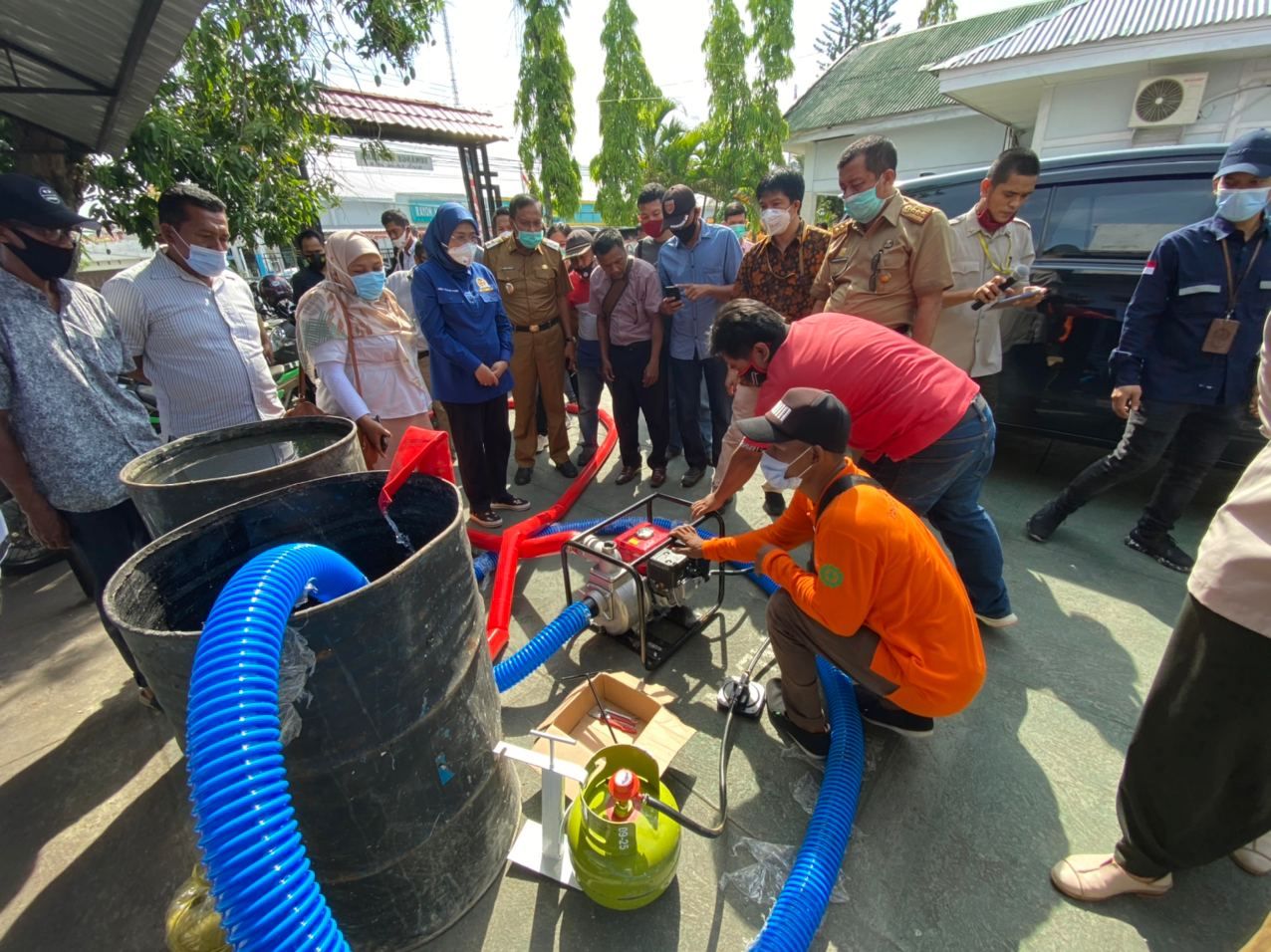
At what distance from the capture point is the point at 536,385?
4.42 meters

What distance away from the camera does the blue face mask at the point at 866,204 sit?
2830 mm

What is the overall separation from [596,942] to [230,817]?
4.01 feet

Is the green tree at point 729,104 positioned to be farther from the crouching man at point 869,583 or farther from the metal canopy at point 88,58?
the crouching man at point 869,583

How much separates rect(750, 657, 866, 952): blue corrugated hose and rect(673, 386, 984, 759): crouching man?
273 millimetres

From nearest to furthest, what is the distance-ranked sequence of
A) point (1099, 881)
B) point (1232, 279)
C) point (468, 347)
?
1. point (1099, 881)
2. point (1232, 279)
3. point (468, 347)

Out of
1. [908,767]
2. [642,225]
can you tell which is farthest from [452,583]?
[642,225]

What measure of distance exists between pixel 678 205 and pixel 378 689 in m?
3.50

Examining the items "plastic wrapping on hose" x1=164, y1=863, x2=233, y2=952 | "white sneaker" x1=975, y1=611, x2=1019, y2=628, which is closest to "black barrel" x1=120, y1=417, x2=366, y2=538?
"plastic wrapping on hose" x1=164, y1=863, x2=233, y2=952

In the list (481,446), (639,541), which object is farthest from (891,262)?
(481,446)

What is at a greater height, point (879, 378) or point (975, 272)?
point (975, 272)

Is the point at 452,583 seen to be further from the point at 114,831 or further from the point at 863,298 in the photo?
the point at 863,298

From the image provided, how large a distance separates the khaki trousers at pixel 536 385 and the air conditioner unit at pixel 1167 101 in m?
10.5

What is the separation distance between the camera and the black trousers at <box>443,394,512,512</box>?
371cm

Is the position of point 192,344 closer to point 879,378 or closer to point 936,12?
point 879,378
